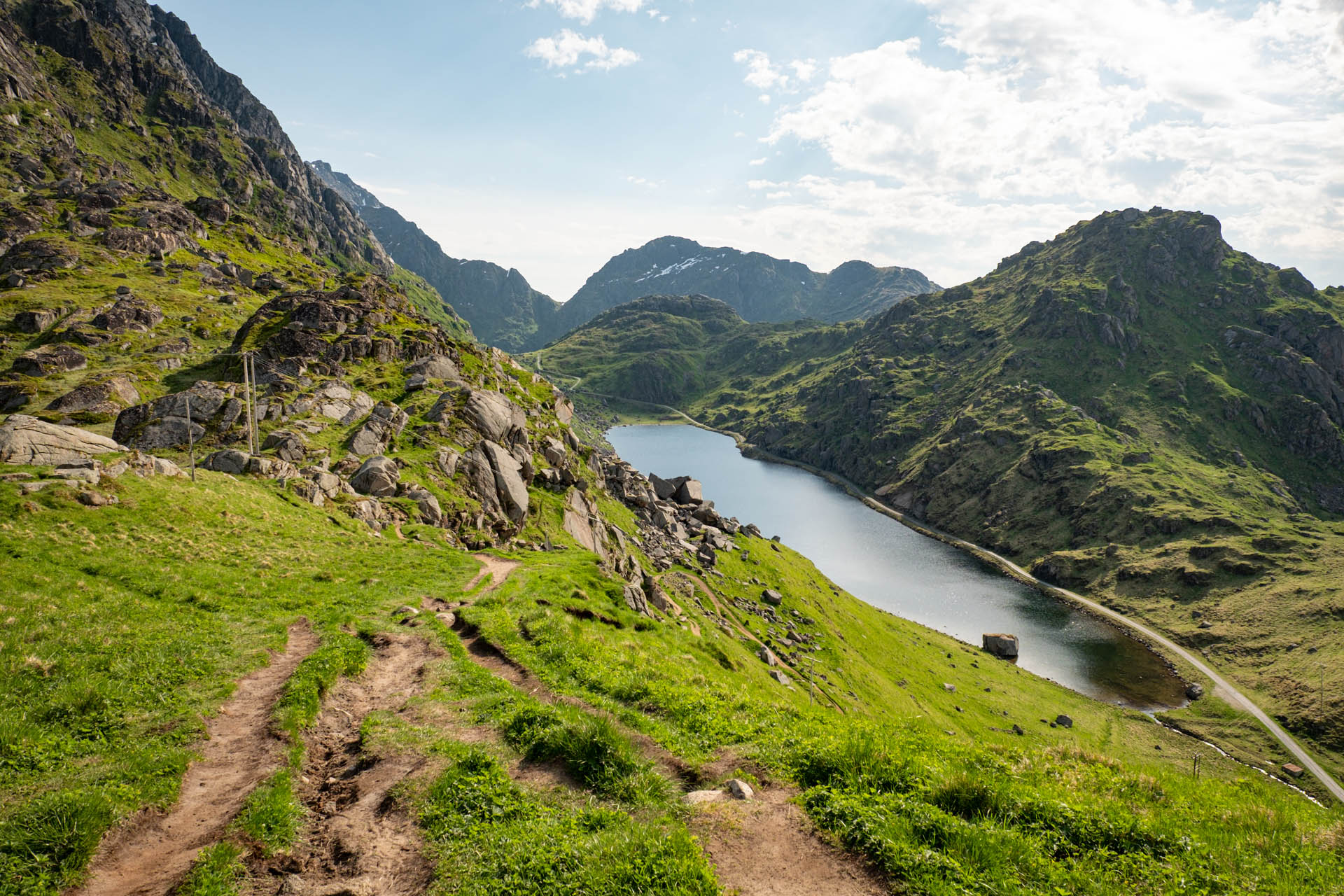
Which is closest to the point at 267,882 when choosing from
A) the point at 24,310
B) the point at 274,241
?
the point at 24,310

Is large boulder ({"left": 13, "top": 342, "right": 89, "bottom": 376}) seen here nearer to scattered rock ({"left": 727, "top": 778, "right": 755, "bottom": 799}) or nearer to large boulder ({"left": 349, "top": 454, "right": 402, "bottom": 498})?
large boulder ({"left": 349, "top": 454, "right": 402, "bottom": 498})

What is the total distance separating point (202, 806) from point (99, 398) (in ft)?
203

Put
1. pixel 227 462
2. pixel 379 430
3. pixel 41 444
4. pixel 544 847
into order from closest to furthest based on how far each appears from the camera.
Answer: pixel 544 847 → pixel 41 444 → pixel 227 462 → pixel 379 430

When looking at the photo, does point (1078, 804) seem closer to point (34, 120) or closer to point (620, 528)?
point (620, 528)

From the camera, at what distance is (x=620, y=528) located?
233 feet

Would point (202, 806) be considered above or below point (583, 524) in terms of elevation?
above

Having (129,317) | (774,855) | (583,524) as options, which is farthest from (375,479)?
(129,317)

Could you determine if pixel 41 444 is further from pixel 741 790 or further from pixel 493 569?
pixel 741 790

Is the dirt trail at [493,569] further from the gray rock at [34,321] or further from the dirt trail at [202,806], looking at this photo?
the gray rock at [34,321]

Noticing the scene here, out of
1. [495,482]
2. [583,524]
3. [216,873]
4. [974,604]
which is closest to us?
[216,873]

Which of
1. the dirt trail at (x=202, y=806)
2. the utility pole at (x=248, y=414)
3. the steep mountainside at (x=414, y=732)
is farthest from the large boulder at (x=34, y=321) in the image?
the dirt trail at (x=202, y=806)

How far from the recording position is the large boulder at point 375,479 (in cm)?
4353

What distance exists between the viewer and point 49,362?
202 feet

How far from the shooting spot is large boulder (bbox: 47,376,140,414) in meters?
50.8
